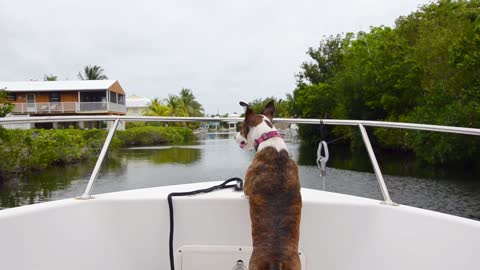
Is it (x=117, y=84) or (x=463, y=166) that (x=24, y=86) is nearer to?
(x=117, y=84)

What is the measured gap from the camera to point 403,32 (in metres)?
31.2

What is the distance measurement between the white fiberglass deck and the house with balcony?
36269 millimetres

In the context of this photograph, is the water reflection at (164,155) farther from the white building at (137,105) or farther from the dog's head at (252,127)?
the white building at (137,105)

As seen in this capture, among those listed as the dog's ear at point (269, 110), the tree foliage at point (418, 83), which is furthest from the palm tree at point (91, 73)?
the dog's ear at point (269, 110)

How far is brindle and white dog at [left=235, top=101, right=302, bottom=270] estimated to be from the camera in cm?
184

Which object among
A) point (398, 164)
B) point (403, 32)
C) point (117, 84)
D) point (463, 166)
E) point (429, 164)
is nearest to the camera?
point (463, 166)

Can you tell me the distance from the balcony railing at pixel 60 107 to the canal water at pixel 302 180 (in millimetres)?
13489

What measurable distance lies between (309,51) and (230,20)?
19607 millimetres

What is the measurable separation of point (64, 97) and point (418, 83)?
107 ft

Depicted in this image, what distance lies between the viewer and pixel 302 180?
53.1 feet

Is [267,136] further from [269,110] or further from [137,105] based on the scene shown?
[137,105]

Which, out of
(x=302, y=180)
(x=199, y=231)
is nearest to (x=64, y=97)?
(x=302, y=180)

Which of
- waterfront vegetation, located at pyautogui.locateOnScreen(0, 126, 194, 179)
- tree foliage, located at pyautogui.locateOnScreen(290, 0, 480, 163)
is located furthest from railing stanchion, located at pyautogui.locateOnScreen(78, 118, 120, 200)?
waterfront vegetation, located at pyautogui.locateOnScreen(0, 126, 194, 179)

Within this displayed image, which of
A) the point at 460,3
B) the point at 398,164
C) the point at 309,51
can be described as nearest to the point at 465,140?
the point at 398,164
